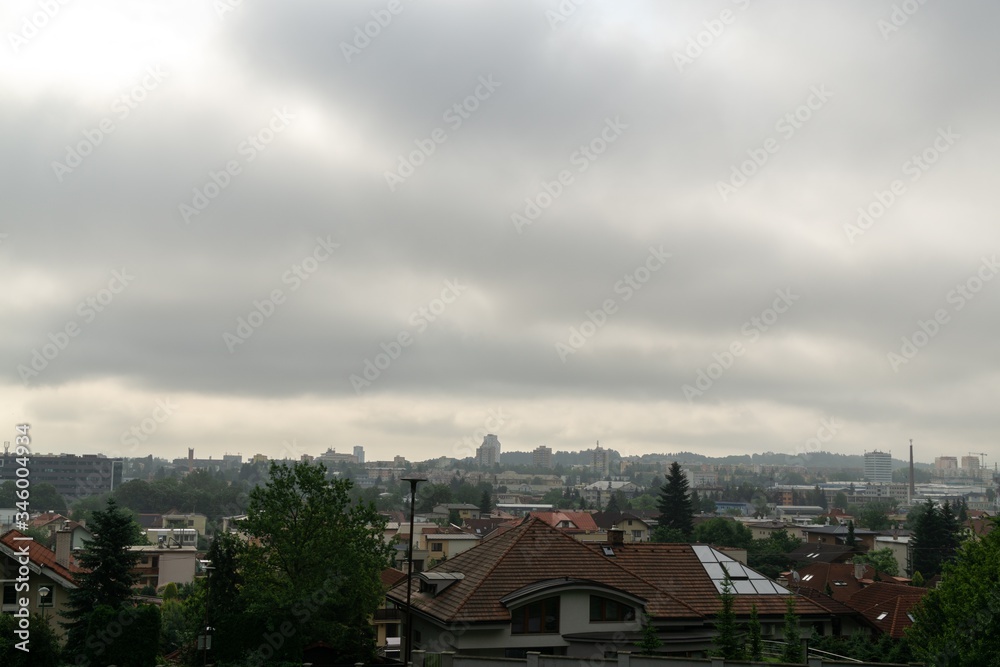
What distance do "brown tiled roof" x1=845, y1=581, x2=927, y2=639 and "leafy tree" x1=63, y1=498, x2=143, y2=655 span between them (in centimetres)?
3593

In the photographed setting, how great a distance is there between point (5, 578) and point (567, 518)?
332ft

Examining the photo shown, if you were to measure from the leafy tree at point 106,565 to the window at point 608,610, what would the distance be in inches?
786

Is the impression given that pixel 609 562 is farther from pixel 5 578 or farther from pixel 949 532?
pixel 949 532

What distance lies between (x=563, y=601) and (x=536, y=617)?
3.94 ft

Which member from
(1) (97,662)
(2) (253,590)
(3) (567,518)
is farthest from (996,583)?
(3) (567,518)

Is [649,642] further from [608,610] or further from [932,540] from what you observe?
[932,540]

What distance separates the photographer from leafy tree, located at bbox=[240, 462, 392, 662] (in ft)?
104

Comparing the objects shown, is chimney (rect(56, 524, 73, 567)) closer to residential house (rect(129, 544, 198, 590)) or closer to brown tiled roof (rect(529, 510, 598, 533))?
residential house (rect(129, 544, 198, 590))

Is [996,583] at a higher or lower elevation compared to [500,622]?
higher

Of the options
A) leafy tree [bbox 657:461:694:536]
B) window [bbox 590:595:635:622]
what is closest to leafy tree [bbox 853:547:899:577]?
leafy tree [bbox 657:461:694:536]

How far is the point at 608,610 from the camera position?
1235 inches

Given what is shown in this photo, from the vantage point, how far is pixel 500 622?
96.1 feet

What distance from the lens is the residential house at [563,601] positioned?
2966 centimetres

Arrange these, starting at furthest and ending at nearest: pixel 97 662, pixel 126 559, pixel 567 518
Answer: pixel 567 518, pixel 126 559, pixel 97 662
